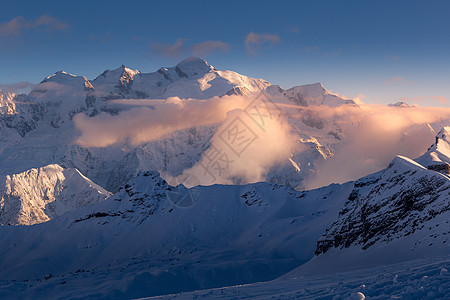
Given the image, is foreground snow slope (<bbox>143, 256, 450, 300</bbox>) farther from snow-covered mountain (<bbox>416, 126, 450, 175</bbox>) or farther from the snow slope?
snow-covered mountain (<bbox>416, 126, 450, 175</bbox>)

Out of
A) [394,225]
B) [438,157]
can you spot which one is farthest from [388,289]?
[438,157]

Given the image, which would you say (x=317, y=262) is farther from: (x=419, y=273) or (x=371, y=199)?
(x=419, y=273)

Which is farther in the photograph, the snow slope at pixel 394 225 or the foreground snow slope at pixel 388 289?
the snow slope at pixel 394 225

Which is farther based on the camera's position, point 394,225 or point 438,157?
point 438,157

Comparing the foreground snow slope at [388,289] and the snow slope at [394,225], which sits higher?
the foreground snow slope at [388,289]

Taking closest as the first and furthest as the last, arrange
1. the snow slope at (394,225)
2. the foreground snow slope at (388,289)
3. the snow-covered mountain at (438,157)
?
the foreground snow slope at (388,289) → the snow slope at (394,225) → the snow-covered mountain at (438,157)

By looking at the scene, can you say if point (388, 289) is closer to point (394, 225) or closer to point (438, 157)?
point (394, 225)

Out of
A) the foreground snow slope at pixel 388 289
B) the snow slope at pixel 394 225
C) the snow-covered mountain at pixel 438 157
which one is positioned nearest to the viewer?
the foreground snow slope at pixel 388 289

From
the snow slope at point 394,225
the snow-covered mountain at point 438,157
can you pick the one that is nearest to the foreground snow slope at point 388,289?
the snow slope at point 394,225

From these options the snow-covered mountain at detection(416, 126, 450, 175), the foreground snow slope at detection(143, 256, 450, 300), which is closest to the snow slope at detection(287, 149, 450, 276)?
the snow-covered mountain at detection(416, 126, 450, 175)

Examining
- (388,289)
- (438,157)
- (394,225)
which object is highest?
(438,157)

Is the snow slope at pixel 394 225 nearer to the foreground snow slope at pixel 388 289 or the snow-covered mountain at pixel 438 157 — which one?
the snow-covered mountain at pixel 438 157

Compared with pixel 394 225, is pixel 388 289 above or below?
above

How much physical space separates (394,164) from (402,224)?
24838mm
